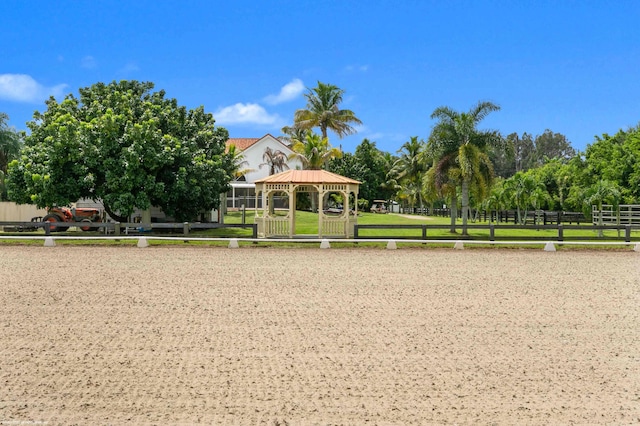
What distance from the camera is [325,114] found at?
168 ft

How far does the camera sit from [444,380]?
5.38 meters

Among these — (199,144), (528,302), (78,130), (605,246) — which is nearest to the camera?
(528,302)

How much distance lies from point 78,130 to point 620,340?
25269 mm

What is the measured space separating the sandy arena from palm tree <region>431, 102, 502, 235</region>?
15.4m

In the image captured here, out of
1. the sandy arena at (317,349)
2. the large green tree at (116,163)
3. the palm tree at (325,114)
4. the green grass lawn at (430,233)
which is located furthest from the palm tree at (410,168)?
the sandy arena at (317,349)

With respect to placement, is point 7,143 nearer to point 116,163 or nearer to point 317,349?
point 116,163

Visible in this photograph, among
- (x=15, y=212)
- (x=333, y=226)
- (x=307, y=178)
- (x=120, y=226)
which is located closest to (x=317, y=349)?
(x=307, y=178)

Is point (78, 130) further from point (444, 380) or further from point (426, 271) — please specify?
point (444, 380)

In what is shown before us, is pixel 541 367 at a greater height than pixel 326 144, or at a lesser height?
lesser

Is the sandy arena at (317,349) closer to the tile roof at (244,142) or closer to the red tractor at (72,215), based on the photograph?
the red tractor at (72,215)

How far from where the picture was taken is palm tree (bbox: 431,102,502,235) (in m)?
28.2

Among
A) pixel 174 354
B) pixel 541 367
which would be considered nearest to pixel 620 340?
pixel 541 367

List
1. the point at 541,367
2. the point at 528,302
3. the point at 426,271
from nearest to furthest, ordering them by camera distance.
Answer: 1. the point at 541,367
2. the point at 528,302
3. the point at 426,271

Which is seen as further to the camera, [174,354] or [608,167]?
[608,167]
